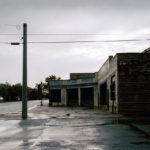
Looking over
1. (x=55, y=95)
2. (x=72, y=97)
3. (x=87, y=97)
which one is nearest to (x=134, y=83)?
(x=87, y=97)

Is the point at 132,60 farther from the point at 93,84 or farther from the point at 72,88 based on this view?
the point at 72,88

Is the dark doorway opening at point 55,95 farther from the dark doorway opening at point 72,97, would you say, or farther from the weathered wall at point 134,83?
the weathered wall at point 134,83

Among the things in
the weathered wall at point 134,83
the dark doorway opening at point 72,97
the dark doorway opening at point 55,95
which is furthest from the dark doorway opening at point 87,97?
the weathered wall at point 134,83

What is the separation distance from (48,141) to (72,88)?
3645 cm

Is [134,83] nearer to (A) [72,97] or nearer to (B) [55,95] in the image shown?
(A) [72,97]

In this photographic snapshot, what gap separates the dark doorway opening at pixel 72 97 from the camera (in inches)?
1776

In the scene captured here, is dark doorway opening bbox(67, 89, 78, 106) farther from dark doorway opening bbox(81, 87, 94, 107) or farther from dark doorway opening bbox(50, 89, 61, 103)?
dark doorway opening bbox(50, 89, 61, 103)

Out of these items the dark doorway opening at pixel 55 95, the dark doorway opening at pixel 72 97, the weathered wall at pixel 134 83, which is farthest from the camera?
the dark doorway opening at pixel 55 95

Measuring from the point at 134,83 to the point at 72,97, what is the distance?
24722 millimetres

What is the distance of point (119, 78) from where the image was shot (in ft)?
71.4

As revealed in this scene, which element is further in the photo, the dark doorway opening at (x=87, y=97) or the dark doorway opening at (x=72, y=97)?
the dark doorway opening at (x=72, y=97)

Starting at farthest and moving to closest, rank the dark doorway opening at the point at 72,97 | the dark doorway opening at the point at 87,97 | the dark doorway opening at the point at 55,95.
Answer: the dark doorway opening at the point at 55,95
the dark doorway opening at the point at 72,97
the dark doorway opening at the point at 87,97

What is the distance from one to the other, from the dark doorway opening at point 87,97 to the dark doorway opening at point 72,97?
5.99 feet

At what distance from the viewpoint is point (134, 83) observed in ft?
71.3
